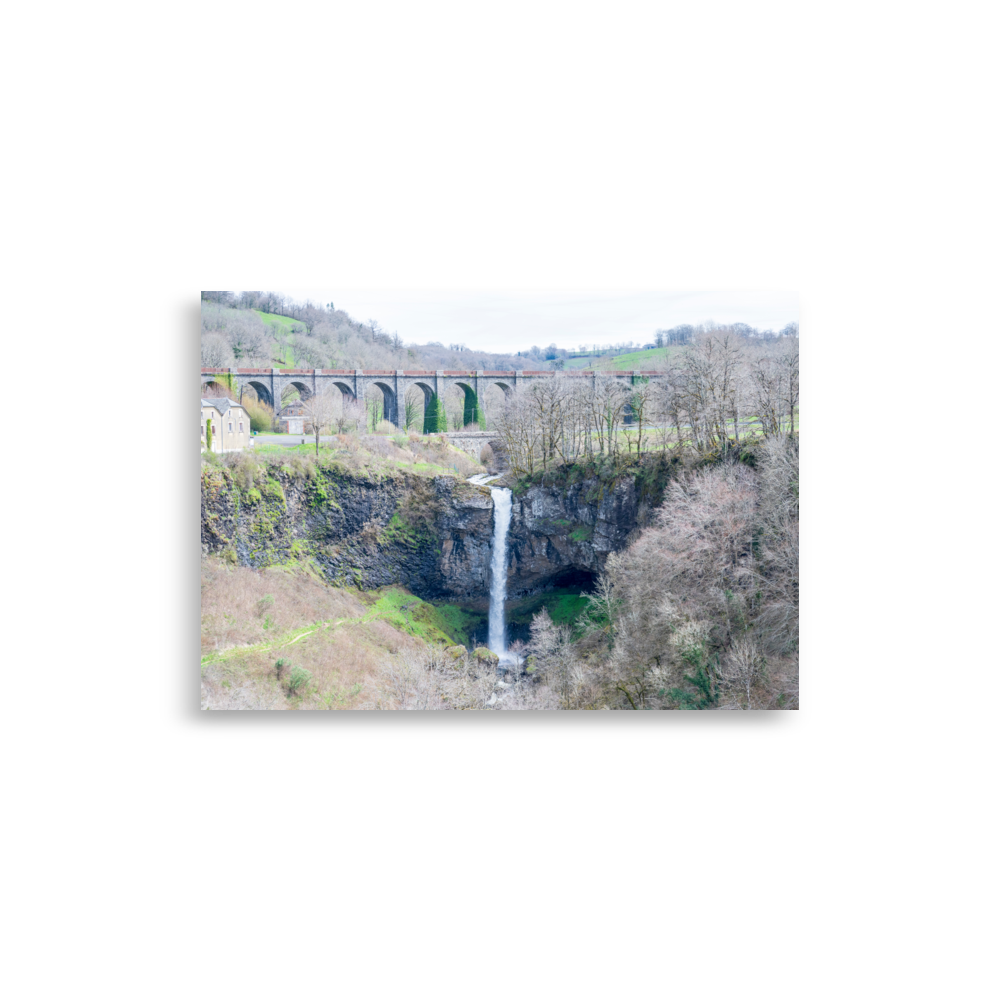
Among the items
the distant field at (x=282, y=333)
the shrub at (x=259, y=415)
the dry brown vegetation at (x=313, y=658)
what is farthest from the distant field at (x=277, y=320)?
the dry brown vegetation at (x=313, y=658)

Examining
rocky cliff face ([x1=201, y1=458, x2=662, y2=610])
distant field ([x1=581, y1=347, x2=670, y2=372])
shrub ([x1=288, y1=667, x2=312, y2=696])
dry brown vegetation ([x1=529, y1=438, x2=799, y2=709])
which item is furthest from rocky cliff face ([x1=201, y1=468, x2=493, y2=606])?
dry brown vegetation ([x1=529, y1=438, x2=799, y2=709])

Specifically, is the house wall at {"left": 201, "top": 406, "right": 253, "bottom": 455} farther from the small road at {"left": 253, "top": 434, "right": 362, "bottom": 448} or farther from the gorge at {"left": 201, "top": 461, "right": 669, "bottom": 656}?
the gorge at {"left": 201, "top": 461, "right": 669, "bottom": 656}

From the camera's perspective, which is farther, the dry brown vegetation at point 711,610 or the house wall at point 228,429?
the house wall at point 228,429

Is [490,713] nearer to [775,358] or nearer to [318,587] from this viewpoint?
[775,358]

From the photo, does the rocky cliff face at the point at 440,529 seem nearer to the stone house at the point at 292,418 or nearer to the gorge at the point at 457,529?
the gorge at the point at 457,529

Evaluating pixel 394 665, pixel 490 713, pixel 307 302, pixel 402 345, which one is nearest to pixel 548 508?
pixel 402 345

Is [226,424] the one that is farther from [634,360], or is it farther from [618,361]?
[634,360]

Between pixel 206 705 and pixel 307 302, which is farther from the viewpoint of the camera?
pixel 307 302
